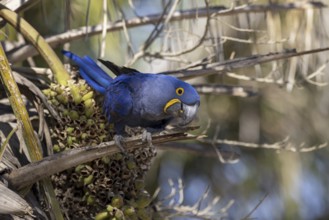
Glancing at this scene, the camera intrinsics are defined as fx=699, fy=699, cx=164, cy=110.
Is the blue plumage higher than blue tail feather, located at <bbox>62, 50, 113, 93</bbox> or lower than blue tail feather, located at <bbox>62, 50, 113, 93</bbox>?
lower

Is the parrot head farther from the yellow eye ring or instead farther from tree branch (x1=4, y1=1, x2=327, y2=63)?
tree branch (x1=4, y1=1, x2=327, y2=63)

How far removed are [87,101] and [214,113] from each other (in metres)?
3.65

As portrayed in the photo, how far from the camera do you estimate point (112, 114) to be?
309 cm

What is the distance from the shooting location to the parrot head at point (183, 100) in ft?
10.4

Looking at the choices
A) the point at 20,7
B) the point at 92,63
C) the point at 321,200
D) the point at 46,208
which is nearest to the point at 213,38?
the point at 92,63

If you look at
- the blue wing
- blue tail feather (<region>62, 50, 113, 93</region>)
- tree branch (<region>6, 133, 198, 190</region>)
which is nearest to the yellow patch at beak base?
the blue wing

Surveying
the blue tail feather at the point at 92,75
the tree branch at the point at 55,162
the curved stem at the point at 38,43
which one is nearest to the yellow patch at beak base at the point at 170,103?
the blue tail feather at the point at 92,75

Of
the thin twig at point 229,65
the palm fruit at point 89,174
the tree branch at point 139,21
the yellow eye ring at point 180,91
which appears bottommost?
the palm fruit at point 89,174

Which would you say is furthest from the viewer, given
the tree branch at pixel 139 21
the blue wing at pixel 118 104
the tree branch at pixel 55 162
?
the tree branch at pixel 139 21

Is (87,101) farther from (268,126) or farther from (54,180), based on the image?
(268,126)

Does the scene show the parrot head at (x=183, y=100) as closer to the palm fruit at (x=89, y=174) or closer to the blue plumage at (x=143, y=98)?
the blue plumage at (x=143, y=98)

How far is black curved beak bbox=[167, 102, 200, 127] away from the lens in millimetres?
3182

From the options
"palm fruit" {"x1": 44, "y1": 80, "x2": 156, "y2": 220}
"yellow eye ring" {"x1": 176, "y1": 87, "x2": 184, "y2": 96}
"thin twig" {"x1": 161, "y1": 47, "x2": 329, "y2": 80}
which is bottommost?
"palm fruit" {"x1": 44, "y1": 80, "x2": 156, "y2": 220}

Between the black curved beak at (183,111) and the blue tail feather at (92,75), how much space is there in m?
0.33
